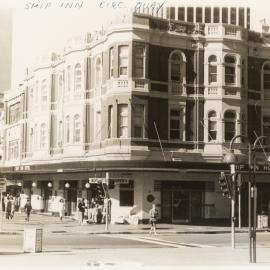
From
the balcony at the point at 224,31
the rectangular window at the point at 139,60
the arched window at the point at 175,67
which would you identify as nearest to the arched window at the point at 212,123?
the arched window at the point at 175,67

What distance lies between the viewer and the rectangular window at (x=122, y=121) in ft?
132

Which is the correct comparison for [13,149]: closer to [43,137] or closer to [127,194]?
[43,137]

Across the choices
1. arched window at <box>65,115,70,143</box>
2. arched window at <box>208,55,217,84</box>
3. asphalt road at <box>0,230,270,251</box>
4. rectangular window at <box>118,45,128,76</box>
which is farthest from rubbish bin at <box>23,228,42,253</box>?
arched window at <box>65,115,70,143</box>

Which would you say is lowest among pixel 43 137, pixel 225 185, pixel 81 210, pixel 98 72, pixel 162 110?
pixel 81 210

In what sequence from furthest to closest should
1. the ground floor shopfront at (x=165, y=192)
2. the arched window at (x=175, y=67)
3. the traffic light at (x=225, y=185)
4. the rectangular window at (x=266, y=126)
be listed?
the rectangular window at (x=266, y=126) → the arched window at (x=175, y=67) → the ground floor shopfront at (x=165, y=192) → the traffic light at (x=225, y=185)

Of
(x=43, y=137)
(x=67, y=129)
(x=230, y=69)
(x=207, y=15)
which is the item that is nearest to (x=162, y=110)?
(x=230, y=69)

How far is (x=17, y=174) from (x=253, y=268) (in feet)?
114

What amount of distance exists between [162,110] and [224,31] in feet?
21.4

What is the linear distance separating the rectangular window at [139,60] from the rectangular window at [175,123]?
10.7ft

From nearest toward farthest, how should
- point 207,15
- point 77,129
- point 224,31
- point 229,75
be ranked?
point 224,31, point 229,75, point 77,129, point 207,15

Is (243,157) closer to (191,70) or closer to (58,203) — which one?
(191,70)

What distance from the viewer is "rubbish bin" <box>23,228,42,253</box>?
23.4m

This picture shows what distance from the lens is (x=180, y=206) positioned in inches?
1628

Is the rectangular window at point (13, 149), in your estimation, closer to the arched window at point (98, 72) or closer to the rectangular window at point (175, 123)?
the arched window at point (98, 72)
